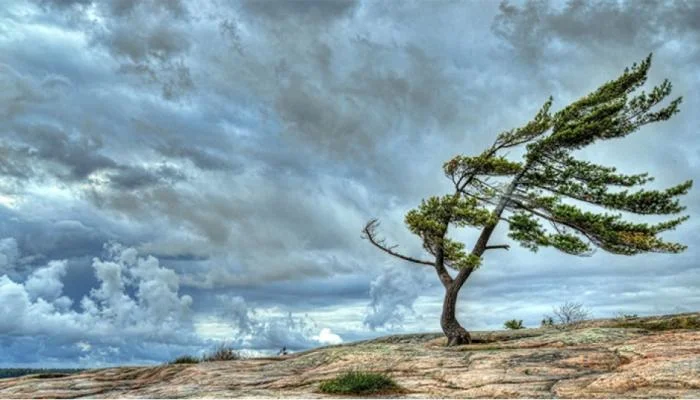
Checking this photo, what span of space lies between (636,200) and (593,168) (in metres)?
2.31

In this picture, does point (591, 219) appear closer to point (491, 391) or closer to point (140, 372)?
point (491, 391)

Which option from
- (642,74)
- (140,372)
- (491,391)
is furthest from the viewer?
(642,74)

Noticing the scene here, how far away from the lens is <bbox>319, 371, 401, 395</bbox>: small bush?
1503cm

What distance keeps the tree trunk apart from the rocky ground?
3.75m

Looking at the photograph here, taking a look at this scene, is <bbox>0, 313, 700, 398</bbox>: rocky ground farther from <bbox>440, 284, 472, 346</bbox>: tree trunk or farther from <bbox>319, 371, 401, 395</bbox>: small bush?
<bbox>440, 284, 472, 346</bbox>: tree trunk

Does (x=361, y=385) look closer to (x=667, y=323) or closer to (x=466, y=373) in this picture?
(x=466, y=373)

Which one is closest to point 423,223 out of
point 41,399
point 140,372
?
point 140,372

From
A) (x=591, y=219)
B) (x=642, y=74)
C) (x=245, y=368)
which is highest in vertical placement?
(x=642, y=74)

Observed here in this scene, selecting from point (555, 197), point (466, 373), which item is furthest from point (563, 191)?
point (466, 373)

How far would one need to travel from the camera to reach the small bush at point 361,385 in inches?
592

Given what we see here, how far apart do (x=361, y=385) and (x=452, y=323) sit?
41.6ft

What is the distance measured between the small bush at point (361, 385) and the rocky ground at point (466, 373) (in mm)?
486

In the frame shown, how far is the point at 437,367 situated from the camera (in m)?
17.3

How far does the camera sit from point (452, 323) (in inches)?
1068
